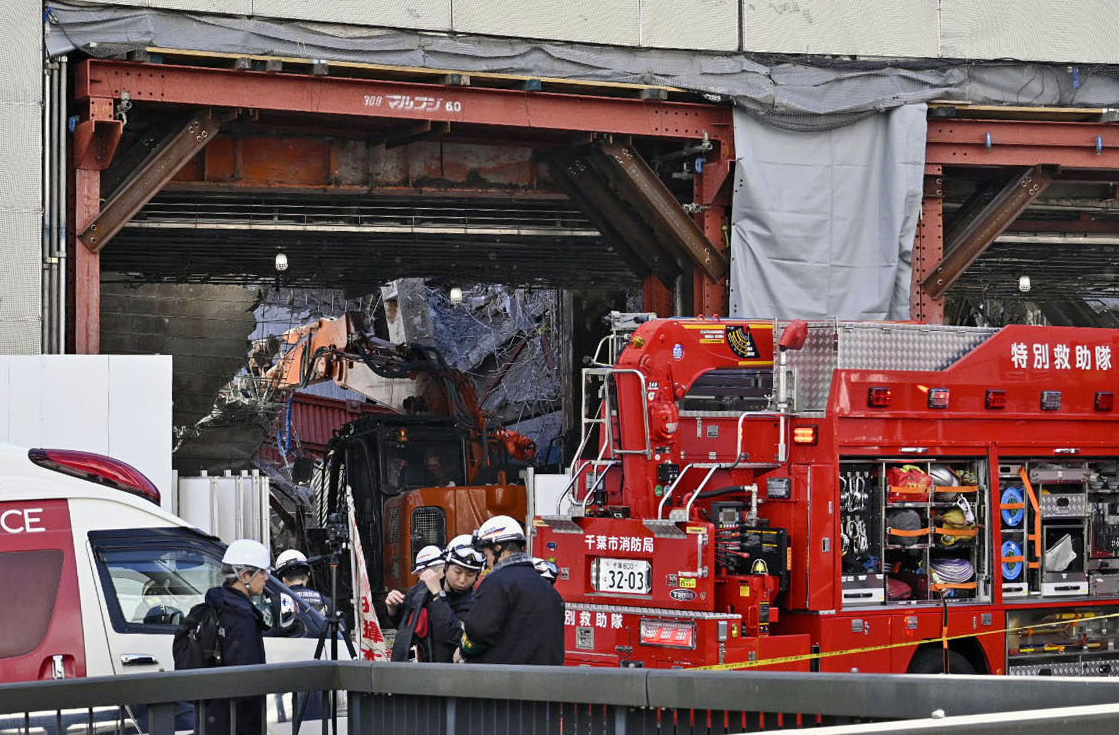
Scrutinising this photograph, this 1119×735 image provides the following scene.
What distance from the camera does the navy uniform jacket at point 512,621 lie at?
30.2 ft

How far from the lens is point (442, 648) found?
9.98 meters

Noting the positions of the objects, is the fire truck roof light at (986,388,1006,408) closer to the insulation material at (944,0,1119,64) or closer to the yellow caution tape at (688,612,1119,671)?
the yellow caution tape at (688,612,1119,671)

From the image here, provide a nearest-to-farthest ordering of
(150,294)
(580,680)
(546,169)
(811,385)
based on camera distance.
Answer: (580,680) < (811,385) < (546,169) < (150,294)

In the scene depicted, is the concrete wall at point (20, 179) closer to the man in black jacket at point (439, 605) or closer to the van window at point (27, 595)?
the van window at point (27, 595)

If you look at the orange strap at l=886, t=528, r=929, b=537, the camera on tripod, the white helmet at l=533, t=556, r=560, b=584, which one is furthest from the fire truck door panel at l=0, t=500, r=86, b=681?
the camera on tripod

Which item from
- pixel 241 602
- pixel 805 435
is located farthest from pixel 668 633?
pixel 241 602

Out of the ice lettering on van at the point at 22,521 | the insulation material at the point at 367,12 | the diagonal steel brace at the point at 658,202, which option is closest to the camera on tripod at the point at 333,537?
the diagonal steel brace at the point at 658,202

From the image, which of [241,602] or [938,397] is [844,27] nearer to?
[938,397]

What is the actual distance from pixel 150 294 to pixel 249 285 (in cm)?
192

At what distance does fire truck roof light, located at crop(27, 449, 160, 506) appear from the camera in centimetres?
988

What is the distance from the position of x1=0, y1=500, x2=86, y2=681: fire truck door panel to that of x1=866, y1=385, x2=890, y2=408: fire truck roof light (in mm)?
6672

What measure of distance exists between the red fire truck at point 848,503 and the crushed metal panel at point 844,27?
6.95 m

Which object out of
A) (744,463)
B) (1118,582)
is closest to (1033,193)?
(1118,582)

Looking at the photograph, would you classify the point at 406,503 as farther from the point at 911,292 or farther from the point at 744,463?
the point at 744,463
